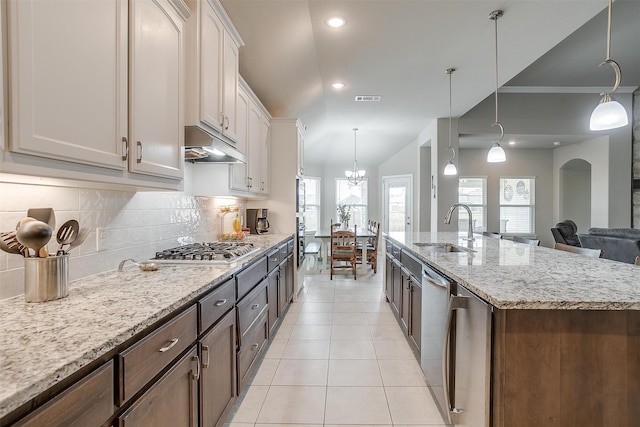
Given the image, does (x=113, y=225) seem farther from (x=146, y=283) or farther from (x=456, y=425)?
(x=456, y=425)

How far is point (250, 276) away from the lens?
2057 mm

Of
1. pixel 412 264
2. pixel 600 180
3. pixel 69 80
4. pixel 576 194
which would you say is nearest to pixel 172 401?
pixel 69 80

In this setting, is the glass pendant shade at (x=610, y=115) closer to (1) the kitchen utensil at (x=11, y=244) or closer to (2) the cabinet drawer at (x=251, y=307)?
(2) the cabinet drawer at (x=251, y=307)

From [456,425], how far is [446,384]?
0.20m

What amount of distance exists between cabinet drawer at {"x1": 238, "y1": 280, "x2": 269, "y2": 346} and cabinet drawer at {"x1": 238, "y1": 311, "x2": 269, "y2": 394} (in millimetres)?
64

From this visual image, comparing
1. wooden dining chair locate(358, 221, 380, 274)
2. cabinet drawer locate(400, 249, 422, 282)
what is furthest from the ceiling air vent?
cabinet drawer locate(400, 249, 422, 282)

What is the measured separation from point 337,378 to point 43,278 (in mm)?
1862

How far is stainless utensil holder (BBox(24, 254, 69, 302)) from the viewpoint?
1.07 metres

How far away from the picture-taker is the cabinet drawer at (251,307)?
1.86 meters

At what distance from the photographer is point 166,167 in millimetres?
1555

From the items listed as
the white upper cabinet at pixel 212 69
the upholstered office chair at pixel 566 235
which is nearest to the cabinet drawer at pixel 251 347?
the white upper cabinet at pixel 212 69

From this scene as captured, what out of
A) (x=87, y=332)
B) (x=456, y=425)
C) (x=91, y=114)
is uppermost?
(x=91, y=114)

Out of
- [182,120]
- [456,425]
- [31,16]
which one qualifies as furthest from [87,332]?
[456,425]

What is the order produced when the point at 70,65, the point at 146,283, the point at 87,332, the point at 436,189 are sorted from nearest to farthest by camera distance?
the point at 87,332 < the point at 70,65 < the point at 146,283 < the point at 436,189
